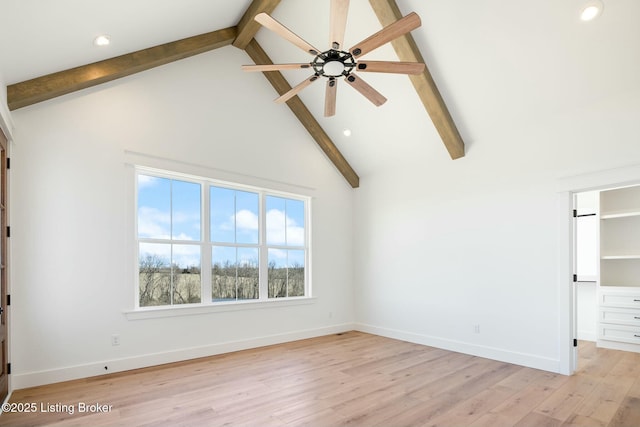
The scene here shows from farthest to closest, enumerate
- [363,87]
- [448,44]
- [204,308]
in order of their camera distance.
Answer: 1. [204,308]
2. [448,44]
3. [363,87]

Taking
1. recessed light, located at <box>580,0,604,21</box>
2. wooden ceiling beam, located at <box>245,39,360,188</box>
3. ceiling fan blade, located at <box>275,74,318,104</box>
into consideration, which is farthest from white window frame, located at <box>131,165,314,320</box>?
recessed light, located at <box>580,0,604,21</box>

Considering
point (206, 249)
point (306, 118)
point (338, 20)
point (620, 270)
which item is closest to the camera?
point (338, 20)

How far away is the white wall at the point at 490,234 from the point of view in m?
4.12

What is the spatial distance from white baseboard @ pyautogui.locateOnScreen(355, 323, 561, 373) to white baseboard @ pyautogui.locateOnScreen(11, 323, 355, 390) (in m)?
1.33

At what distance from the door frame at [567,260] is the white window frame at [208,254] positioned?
11.5 feet

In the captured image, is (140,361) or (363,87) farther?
(140,361)

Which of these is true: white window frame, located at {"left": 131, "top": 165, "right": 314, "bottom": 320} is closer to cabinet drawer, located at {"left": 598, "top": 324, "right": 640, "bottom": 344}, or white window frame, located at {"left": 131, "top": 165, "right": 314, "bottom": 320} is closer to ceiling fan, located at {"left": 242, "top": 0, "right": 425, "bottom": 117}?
ceiling fan, located at {"left": 242, "top": 0, "right": 425, "bottom": 117}

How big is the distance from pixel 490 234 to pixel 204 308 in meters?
3.92

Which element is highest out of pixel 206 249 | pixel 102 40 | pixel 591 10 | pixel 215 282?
pixel 591 10

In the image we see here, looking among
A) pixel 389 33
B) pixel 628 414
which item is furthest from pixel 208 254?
pixel 628 414

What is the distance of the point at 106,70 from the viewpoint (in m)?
3.90

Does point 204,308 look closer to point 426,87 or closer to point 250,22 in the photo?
point 250,22

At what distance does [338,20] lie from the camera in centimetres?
270

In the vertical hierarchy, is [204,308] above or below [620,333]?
above
